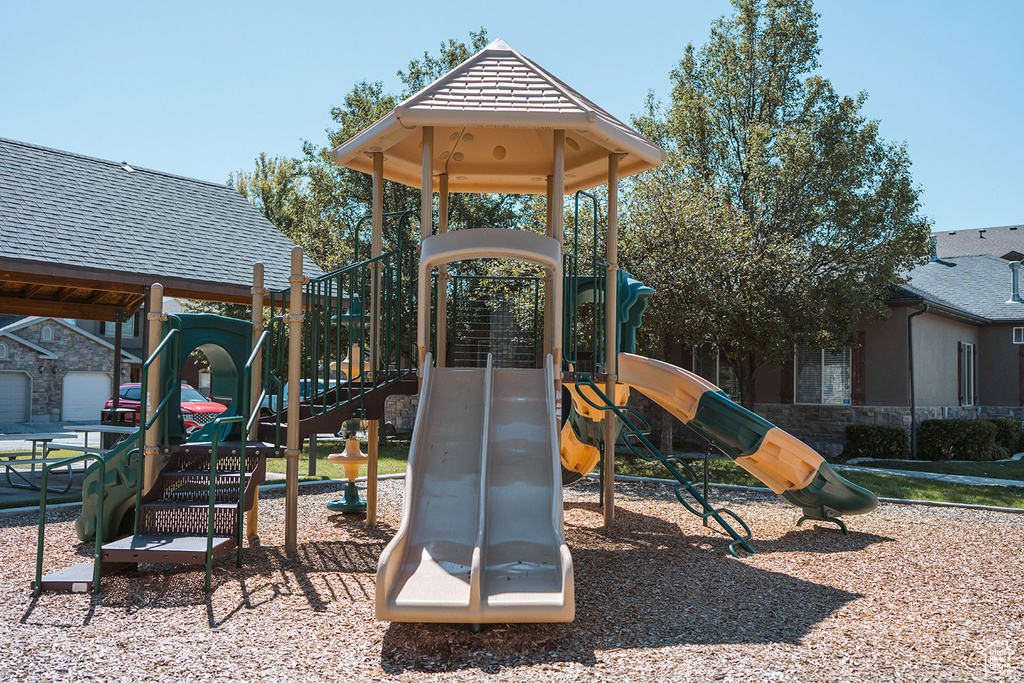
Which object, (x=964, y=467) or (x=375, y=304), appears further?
(x=964, y=467)

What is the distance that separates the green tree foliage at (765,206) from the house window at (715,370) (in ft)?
4.68

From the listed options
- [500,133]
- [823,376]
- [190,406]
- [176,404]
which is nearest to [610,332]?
[500,133]

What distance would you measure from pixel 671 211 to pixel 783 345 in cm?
360

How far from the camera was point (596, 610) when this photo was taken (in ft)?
17.3

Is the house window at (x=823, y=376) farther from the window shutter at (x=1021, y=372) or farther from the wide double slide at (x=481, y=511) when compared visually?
the wide double slide at (x=481, y=511)

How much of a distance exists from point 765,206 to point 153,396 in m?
13.7

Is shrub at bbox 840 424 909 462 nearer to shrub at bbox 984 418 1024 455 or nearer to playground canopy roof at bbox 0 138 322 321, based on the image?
shrub at bbox 984 418 1024 455

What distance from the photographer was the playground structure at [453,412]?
5.27 m

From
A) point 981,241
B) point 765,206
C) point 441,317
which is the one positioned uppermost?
point 981,241

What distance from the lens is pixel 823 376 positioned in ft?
58.9

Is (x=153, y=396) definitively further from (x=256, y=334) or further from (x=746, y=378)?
(x=746, y=378)

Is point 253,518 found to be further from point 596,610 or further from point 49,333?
point 49,333

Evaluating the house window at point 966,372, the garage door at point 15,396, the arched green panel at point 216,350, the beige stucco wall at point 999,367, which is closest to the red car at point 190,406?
the arched green panel at point 216,350

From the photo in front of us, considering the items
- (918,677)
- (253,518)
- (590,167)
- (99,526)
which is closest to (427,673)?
(918,677)
